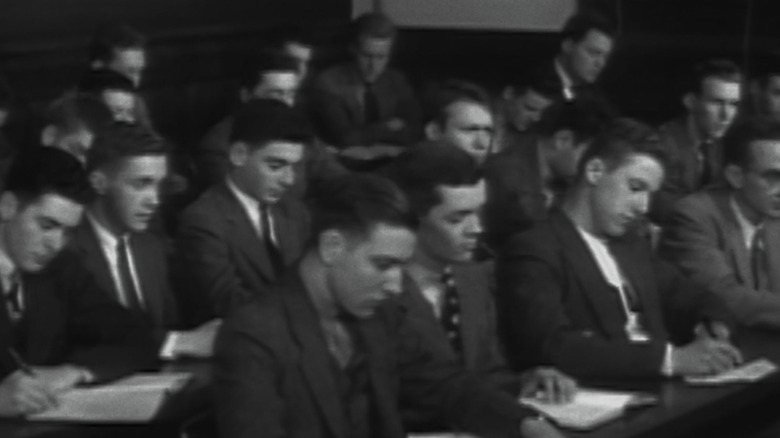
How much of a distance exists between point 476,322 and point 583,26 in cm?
374

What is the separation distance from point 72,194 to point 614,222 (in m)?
1.26

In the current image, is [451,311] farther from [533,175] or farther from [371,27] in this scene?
[371,27]

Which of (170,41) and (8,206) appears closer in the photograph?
(8,206)

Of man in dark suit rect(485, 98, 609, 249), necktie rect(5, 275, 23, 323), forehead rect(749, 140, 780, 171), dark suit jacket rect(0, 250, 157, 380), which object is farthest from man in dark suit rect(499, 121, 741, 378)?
man in dark suit rect(485, 98, 609, 249)

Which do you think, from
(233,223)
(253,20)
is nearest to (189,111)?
(253,20)

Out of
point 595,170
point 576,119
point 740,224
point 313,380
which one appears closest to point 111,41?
point 576,119

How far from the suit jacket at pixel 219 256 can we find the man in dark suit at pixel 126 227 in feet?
0.39

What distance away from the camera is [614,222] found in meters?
3.74

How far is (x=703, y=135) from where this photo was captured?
5902 millimetres

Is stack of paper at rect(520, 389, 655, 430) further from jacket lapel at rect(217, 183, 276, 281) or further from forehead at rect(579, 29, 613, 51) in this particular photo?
forehead at rect(579, 29, 613, 51)

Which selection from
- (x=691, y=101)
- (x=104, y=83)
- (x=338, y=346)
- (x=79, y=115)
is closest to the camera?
(x=338, y=346)

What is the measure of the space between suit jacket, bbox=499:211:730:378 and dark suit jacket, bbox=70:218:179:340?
88 centimetres

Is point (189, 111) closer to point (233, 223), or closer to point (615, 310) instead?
point (233, 223)

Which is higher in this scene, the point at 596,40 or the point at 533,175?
the point at 596,40
